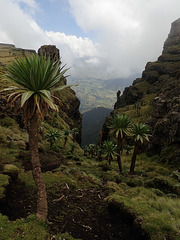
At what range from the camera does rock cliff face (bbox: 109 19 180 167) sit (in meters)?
31.2

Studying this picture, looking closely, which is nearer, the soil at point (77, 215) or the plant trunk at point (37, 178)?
the plant trunk at point (37, 178)

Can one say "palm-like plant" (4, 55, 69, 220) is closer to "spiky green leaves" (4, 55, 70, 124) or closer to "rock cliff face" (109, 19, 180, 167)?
"spiky green leaves" (4, 55, 70, 124)

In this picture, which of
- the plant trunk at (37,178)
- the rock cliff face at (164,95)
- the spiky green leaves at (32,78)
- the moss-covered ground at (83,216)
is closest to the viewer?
the moss-covered ground at (83,216)

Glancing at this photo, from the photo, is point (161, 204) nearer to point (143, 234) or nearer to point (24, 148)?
point (143, 234)

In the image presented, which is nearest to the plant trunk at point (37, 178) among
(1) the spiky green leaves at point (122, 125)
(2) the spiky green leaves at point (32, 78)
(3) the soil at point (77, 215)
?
(3) the soil at point (77, 215)

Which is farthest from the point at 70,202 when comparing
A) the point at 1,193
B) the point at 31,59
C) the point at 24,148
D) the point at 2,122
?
the point at 2,122

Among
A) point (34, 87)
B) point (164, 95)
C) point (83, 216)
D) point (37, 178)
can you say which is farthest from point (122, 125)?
point (164, 95)

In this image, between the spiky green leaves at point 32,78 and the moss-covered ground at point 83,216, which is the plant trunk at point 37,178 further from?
the spiky green leaves at point 32,78

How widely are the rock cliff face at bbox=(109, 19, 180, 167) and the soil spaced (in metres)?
22.1

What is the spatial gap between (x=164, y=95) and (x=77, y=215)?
191ft

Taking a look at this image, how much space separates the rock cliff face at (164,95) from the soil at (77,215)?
22.1 m

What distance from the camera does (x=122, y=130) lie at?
25656mm

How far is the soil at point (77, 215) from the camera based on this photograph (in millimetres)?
8008

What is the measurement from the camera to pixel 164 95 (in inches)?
2242
